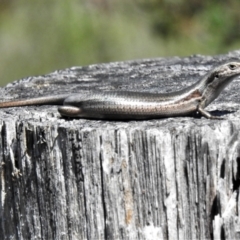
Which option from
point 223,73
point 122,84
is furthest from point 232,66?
point 122,84

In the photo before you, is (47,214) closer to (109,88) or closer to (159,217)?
(159,217)

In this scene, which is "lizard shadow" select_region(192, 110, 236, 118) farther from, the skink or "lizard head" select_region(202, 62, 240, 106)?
"lizard head" select_region(202, 62, 240, 106)

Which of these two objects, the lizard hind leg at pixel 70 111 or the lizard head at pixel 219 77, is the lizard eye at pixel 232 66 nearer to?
the lizard head at pixel 219 77

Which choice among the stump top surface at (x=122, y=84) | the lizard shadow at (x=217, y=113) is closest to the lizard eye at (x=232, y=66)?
the stump top surface at (x=122, y=84)

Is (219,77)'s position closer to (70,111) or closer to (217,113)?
(217,113)

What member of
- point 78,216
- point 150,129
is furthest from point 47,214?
point 150,129

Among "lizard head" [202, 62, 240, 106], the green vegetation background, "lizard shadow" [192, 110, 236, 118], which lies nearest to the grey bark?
"lizard shadow" [192, 110, 236, 118]

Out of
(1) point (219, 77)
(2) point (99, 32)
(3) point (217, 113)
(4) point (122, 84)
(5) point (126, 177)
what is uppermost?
(2) point (99, 32)
